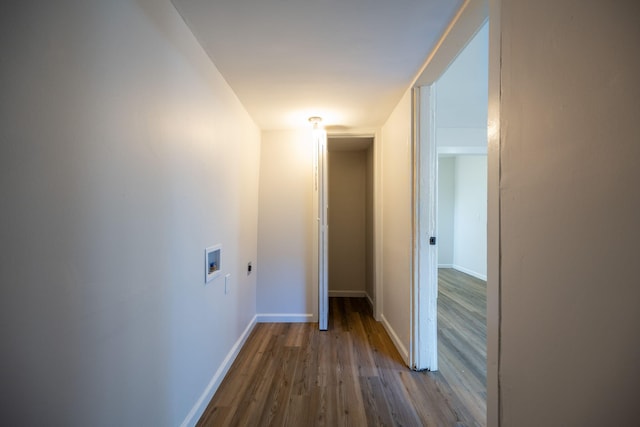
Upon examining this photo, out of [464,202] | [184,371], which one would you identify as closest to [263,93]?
[184,371]

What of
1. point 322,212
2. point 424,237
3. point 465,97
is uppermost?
point 465,97

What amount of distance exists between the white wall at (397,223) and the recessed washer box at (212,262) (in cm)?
147

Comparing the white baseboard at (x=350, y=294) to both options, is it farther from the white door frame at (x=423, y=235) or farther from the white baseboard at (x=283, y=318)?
the white door frame at (x=423, y=235)

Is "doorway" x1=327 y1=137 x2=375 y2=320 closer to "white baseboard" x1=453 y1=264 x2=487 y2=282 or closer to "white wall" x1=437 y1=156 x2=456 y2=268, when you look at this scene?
"white baseboard" x1=453 y1=264 x2=487 y2=282

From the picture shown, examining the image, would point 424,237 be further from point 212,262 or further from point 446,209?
point 446,209

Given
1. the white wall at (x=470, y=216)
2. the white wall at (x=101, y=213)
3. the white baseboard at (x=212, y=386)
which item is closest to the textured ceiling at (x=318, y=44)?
the white wall at (x=101, y=213)

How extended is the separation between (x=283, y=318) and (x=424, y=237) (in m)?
1.88

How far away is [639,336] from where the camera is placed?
0.50 meters

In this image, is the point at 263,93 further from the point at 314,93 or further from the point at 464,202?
the point at 464,202

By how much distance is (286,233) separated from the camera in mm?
2830

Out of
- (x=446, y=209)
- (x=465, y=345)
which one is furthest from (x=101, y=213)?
(x=446, y=209)

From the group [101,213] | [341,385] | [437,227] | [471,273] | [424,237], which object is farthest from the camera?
[471,273]

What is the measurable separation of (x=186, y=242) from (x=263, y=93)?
1364 mm

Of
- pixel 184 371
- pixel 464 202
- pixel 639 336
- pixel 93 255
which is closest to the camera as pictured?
pixel 639 336
